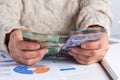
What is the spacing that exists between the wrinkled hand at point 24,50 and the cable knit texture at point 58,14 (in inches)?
5.8

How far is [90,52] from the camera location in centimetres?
91

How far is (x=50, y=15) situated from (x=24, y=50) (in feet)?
0.92

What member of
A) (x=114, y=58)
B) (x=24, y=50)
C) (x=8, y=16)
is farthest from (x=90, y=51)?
(x=8, y=16)

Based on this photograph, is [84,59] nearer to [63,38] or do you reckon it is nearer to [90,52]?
[90,52]

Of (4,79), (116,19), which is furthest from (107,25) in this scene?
(116,19)

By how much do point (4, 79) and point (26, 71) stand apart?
85mm

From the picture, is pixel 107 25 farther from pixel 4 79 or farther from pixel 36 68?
pixel 4 79

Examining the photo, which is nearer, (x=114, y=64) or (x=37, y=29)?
(x=114, y=64)

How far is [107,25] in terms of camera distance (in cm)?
104

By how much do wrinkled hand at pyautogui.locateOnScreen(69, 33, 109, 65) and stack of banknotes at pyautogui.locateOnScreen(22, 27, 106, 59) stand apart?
2 centimetres

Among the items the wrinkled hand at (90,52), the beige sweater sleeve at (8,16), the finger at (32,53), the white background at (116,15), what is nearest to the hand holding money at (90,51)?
the wrinkled hand at (90,52)

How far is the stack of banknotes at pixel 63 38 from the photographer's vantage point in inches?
30.8

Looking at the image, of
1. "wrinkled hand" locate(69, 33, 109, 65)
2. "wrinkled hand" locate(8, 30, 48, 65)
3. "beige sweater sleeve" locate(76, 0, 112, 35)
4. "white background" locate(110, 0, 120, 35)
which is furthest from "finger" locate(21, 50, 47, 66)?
"white background" locate(110, 0, 120, 35)

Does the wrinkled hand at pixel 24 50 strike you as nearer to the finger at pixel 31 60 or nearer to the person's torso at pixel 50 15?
the finger at pixel 31 60
